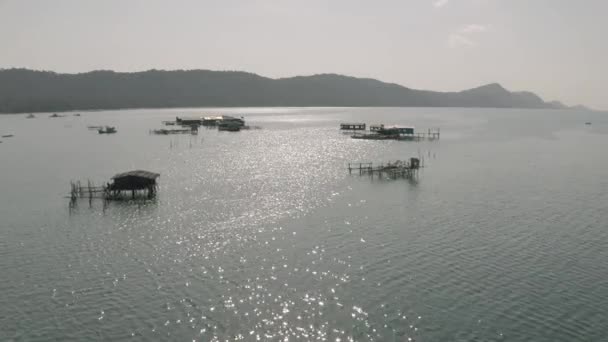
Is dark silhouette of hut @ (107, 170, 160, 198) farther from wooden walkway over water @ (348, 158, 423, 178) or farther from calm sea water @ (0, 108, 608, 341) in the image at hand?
wooden walkway over water @ (348, 158, 423, 178)

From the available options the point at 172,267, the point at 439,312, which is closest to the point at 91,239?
the point at 172,267

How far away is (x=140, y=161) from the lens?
9844 cm

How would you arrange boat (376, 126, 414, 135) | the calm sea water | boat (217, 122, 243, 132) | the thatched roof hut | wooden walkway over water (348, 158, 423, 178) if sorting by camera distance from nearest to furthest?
1. the calm sea water
2. the thatched roof hut
3. wooden walkway over water (348, 158, 423, 178)
4. boat (376, 126, 414, 135)
5. boat (217, 122, 243, 132)

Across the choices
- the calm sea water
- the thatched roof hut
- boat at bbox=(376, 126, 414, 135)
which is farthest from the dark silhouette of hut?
boat at bbox=(376, 126, 414, 135)

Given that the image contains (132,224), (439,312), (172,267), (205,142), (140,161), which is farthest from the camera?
(205,142)

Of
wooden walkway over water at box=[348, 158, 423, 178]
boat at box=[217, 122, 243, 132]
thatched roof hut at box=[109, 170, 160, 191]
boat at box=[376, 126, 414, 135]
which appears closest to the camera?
thatched roof hut at box=[109, 170, 160, 191]

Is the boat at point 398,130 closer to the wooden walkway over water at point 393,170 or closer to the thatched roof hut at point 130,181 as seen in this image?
the wooden walkway over water at point 393,170

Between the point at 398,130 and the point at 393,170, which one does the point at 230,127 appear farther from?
the point at 393,170

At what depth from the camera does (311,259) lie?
129 feet

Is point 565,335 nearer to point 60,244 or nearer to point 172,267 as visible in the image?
point 172,267

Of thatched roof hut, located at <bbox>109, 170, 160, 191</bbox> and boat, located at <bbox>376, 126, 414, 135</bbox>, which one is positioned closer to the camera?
thatched roof hut, located at <bbox>109, 170, 160, 191</bbox>

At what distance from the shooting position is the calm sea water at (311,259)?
93.2ft

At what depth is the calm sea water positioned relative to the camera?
28.4 metres

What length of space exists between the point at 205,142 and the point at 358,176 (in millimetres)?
72111
